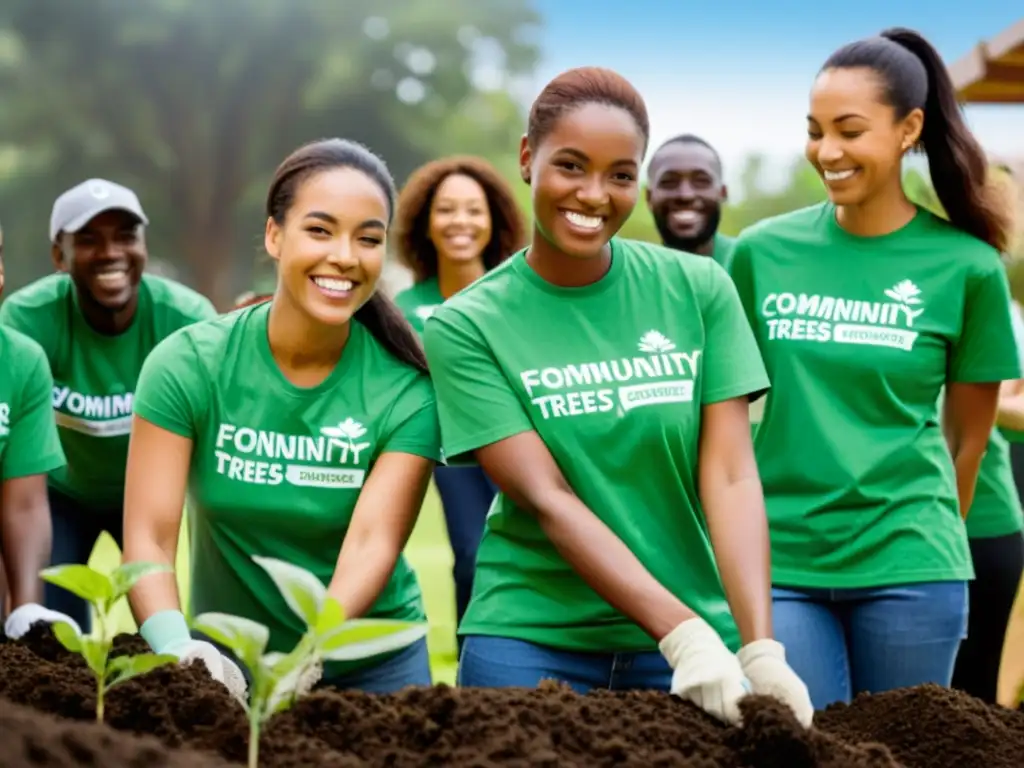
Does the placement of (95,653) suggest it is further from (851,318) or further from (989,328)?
(989,328)

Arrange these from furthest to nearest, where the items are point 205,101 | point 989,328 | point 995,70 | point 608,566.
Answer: point 205,101, point 995,70, point 989,328, point 608,566

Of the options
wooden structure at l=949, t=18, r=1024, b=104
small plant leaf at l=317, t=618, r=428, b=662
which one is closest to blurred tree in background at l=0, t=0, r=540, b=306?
wooden structure at l=949, t=18, r=1024, b=104

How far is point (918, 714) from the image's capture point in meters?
2.04

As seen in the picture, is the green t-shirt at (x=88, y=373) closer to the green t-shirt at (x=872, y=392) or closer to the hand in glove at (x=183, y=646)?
the hand in glove at (x=183, y=646)

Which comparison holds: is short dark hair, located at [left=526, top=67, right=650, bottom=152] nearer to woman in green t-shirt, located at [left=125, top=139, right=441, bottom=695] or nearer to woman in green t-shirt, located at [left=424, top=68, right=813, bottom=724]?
woman in green t-shirt, located at [left=424, top=68, right=813, bottom=724]

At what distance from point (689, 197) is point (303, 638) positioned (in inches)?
124

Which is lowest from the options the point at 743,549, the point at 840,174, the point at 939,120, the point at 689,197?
the point at 743,549

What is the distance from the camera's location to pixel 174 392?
2645mm

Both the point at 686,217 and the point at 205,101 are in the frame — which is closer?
the point at 686,217

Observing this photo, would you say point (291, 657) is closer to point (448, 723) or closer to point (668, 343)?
point (448, 723)

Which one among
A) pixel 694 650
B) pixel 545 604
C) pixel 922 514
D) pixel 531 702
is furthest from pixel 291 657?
pixel 922 514

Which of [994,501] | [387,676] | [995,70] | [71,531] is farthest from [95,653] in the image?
[995,70]

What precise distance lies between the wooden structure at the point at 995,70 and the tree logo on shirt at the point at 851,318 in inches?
148

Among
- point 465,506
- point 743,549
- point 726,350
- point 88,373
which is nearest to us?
point 743,549
